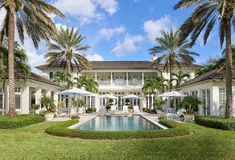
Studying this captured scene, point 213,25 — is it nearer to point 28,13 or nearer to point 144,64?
point 28,13

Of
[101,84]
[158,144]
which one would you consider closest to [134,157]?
[158,144]

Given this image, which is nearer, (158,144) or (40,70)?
(158,144)

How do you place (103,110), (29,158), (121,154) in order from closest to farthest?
(29,158), (121,154), (103,110)

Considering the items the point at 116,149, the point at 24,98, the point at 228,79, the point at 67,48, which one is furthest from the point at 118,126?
the point at 67,48

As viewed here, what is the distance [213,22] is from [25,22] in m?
12.9

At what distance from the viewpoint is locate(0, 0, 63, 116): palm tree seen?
2033 cm

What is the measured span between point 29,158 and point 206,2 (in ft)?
52.3

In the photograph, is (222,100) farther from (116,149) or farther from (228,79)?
(116,149)

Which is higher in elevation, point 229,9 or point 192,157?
point 229,9

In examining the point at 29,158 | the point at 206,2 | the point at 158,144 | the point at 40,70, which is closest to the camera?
the point at 29,158

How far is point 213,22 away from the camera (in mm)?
21391

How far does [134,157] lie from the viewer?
975 cm

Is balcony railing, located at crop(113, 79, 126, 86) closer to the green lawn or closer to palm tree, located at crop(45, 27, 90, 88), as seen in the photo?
palm tree, located at crop(45, 27, 90, 88)

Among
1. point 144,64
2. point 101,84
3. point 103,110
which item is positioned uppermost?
point 144,64
